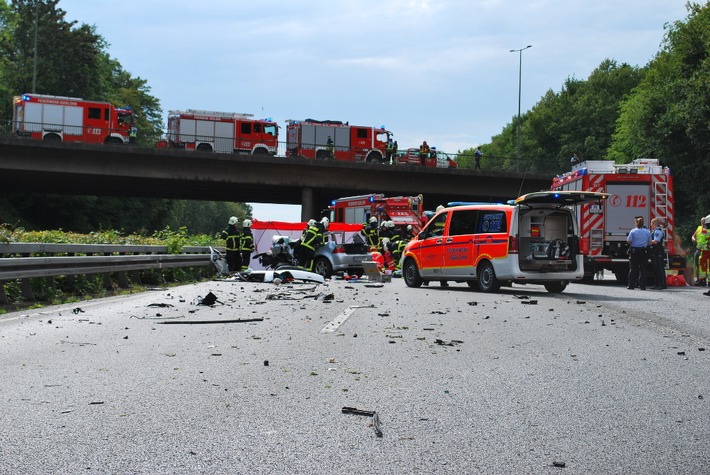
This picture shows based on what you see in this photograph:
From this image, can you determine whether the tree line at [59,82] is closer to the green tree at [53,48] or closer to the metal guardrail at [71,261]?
the green tree at [53,48]

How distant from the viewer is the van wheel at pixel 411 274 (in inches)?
773

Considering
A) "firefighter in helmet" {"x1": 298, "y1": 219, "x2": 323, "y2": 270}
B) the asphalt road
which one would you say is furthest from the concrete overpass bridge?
the asphalt road

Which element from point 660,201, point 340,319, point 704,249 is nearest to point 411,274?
point 660,201

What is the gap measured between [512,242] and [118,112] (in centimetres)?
4196

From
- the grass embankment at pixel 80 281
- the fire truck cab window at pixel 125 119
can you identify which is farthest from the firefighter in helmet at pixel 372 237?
the fire truck cab window at pixel 125 119

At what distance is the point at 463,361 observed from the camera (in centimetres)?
744

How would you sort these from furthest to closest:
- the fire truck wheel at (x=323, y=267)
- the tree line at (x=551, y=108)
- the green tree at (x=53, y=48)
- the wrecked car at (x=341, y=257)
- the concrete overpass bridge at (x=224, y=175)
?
1. the green tree at (x=53, y=48)
2. the concrete overpass bridge at (x=224, y=175)
3. the tree line at (x=551, y=108)
4. the fire truck wheel at (x=323, y=267)
5. the wrecked car at (x=341, y=257)

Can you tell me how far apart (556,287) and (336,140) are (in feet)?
123

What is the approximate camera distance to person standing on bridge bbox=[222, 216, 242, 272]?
24000 mm

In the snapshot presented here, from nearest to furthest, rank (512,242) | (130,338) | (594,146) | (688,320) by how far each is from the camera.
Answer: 1. (130,338)
2. (688,320)
3. (512,242)
4. (594,146)

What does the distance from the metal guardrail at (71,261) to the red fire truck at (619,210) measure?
36.0ft

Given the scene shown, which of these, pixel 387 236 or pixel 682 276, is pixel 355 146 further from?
pixel 682 276

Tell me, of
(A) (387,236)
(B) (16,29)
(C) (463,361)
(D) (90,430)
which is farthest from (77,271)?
(B) (16,29)

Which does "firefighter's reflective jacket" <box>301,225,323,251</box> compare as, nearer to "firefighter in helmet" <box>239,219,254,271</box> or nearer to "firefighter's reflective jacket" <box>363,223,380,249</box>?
"firefighter in helmet" <box>239,219,254,271</box>
